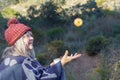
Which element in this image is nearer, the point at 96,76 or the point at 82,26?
Result: the point at 96,76

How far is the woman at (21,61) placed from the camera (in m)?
4.29

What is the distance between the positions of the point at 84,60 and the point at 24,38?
967 centimetres

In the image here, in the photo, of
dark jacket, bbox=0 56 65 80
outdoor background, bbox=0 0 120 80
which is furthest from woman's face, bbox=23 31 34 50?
outdoor background, bbox=0 0 120 80

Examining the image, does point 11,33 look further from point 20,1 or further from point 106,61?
point 20,1

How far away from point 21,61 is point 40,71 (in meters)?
0.23

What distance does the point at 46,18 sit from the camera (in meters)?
24.1

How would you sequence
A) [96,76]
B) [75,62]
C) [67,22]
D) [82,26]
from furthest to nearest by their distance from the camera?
[67,22], [82,26], [75,62], [96,76]

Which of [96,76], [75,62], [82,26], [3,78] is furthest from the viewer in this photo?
[82,26]

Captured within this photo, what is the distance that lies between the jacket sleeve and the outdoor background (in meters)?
4.74

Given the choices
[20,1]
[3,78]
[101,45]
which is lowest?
[20,1]

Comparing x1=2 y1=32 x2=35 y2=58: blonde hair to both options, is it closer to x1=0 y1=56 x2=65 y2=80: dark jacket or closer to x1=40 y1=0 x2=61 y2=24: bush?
x1=0 y1=56 x2=65 y2=80: dark jacket

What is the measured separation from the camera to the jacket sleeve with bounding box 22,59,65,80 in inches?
169

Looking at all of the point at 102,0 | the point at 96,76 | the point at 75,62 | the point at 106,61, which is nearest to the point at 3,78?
the point at 96,76

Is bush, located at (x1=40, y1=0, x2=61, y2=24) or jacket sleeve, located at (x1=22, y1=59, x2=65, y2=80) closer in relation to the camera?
jacket sleeve, located at (x1=22, y1=59, x2=65, y2=80)
